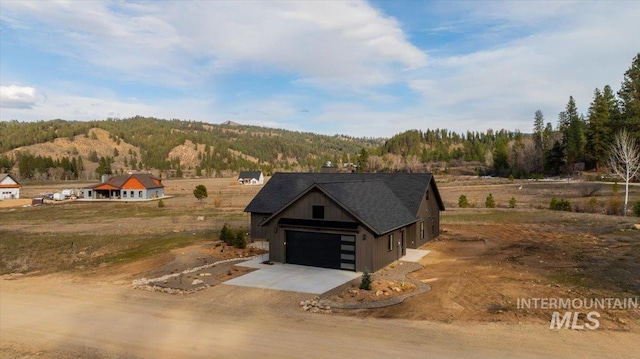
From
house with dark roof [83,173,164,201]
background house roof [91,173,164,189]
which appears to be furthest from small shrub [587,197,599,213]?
background house roof [91,173,164,189]

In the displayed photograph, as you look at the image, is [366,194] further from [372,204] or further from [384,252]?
[384,252]

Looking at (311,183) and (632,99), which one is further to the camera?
(632,99)

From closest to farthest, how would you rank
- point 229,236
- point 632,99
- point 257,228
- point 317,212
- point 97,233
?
1. point 317,212
2. point 229,236
3. point 257,228
4. point 97,233
5. point 632,99

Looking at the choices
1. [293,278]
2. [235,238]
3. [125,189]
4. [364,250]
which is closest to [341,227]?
[364,250]

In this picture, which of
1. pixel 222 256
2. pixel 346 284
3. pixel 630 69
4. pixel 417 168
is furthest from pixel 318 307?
pixel 417 168

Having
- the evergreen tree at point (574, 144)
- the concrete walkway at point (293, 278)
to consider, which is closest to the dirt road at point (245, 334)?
the concrete walkway at point (293, 278)

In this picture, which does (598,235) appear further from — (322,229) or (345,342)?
(345,342)
